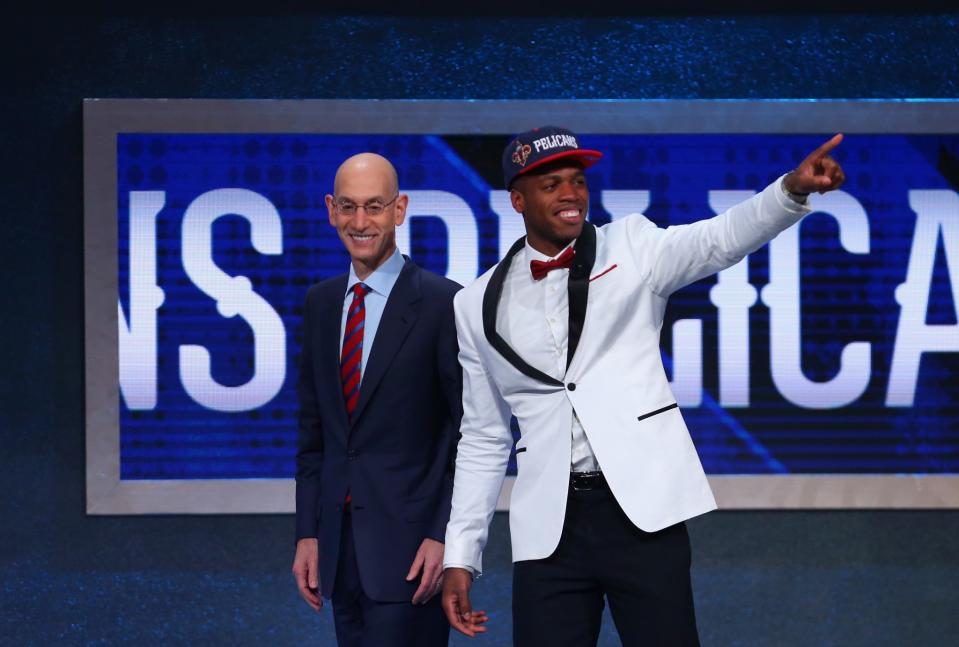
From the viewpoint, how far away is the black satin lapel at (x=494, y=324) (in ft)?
7.84

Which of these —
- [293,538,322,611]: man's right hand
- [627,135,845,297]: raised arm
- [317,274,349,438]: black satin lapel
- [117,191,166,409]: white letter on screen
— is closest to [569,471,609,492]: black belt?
[627,135,845,297]: raised arm

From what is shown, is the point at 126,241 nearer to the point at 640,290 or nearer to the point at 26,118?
the point at 26,118

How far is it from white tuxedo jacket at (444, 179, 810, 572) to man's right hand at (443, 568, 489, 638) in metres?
0.03

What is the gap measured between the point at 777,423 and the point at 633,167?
40.7 inches

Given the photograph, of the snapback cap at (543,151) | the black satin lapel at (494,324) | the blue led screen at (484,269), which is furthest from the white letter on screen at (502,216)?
the snapback cap at (543,151)

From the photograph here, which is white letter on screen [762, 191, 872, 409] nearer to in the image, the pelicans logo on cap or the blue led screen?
the blue led screen

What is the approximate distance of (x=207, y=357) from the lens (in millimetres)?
3998

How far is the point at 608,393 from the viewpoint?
2.33 m

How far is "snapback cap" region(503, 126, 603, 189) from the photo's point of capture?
7.84ft

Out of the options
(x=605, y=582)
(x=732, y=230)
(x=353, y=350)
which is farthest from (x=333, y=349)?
(x=732, y=230)

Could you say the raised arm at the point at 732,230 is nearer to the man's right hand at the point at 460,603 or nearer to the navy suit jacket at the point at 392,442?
the navy suit jacket at the point at 392,442

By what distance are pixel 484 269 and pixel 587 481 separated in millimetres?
1763

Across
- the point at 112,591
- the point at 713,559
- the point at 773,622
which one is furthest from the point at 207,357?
the point at 773,622

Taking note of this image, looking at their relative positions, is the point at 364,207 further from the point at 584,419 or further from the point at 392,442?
the point at 584,419
